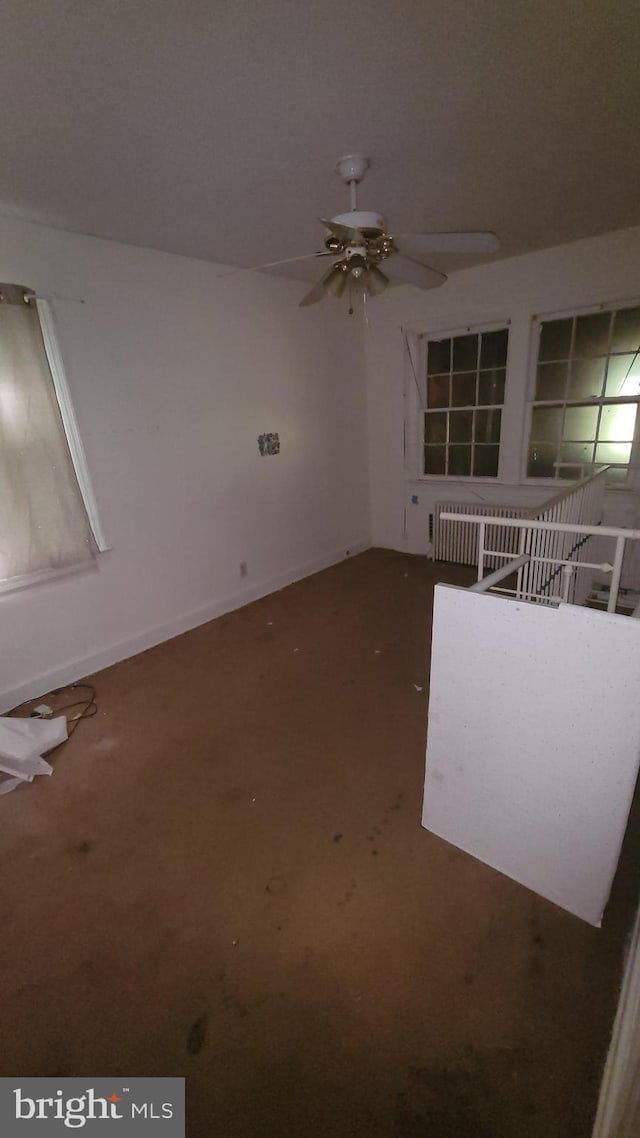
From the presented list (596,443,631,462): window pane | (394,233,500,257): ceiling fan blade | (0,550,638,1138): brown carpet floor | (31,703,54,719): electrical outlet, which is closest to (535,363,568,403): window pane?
(596,443,631,462): window pane

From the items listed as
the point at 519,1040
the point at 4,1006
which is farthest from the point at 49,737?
the point at 519,1040

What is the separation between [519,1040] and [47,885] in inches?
61.5

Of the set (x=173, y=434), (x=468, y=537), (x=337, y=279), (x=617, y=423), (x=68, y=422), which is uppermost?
(x=337, y=279)

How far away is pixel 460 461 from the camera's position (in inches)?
176

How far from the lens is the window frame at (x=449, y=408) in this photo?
396cm

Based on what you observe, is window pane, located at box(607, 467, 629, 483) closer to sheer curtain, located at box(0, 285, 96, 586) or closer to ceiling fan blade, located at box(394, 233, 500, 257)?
ceiling fan blade, located at box(394, 233, 500, 257)

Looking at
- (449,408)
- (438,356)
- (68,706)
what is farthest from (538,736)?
(438,356)

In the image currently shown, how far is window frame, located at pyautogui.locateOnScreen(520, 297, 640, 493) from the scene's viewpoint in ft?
11.2

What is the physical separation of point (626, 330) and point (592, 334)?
230 mm

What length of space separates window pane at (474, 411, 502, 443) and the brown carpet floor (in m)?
2.94

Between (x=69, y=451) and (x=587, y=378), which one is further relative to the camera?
(x=587, y=378)

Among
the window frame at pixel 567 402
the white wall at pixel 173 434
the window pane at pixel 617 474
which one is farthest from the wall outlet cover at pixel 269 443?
the window pane at pixel 617 474

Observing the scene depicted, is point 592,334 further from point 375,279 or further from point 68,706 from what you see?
point 68,706

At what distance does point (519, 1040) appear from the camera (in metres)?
1.15
